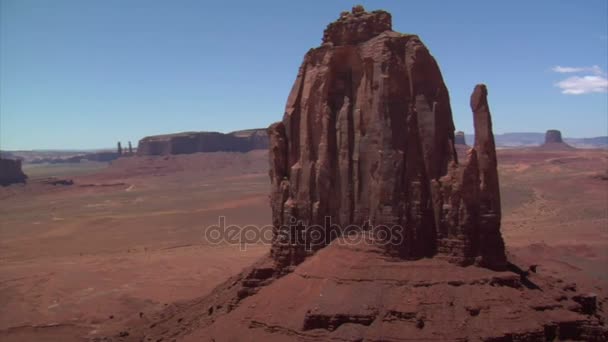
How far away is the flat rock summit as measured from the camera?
64.4 ft

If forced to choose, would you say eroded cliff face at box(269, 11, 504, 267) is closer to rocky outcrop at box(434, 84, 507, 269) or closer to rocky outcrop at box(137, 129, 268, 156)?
rocky outcrop at box(434, 84, 507, 269)

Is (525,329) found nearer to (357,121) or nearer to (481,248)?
(481,248)

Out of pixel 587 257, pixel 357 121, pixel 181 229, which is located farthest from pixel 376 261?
pixel 181 229

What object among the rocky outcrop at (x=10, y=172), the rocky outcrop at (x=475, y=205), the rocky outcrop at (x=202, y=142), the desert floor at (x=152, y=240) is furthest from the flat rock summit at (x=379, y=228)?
the rocky outcrop at (x=202, y=142)

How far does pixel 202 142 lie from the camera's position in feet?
589

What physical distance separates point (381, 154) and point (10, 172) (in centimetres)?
13363

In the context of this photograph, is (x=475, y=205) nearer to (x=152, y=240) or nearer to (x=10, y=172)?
(x=152, y=240)

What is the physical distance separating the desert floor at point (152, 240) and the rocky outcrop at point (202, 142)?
1664 inches

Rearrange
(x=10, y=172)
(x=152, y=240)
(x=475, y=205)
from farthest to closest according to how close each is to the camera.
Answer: (x=10, y=172), (x=152, y=240), (x=475, y=205)

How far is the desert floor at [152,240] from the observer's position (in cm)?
3884

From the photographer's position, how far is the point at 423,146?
906 inches

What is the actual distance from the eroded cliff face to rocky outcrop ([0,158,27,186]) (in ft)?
408

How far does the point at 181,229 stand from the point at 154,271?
81.7 feet

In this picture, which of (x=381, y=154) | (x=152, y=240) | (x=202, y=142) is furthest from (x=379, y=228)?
(x=202, y=142)
